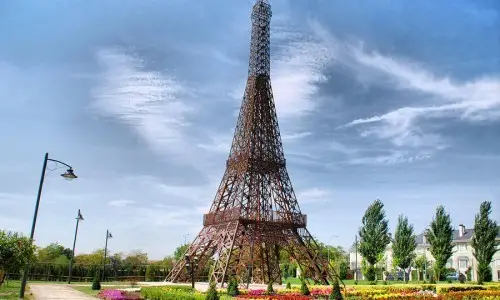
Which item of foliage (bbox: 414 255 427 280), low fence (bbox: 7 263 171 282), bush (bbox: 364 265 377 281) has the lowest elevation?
low fence (bbox: 7 263 171 282)

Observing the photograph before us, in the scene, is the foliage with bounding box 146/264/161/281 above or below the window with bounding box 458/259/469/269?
below

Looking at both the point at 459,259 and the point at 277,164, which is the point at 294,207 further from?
the point at 459,259

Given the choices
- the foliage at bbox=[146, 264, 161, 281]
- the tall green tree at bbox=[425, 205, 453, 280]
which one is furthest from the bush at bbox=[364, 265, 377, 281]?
the foliage at bbox=[146, 264, 161, 281]

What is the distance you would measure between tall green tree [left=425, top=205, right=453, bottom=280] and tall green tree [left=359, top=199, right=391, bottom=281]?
18.0ft

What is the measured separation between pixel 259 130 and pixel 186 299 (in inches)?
1256

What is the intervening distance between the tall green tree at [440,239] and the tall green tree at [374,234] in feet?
18.0

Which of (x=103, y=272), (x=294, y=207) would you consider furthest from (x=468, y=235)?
(x=103, y=272)

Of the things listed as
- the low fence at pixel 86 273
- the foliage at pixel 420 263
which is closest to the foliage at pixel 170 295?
the low fence at pixel 86 273

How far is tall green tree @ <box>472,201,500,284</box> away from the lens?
50.2 meters

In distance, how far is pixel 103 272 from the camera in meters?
50.5

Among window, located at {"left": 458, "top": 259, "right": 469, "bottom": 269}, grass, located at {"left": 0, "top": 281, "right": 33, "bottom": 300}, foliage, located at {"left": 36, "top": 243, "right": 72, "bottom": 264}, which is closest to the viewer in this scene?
grass, located at {"left": 0, "top": 281, "right": 33, "bottom": 300}

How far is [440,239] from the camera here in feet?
177

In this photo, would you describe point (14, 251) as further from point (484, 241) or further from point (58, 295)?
point (484, 241)

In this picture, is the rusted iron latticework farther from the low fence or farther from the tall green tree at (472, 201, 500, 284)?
the tall green tree at (472, 201, 500, 284)
